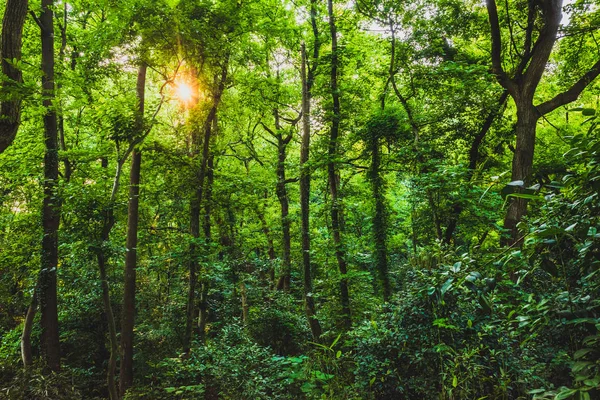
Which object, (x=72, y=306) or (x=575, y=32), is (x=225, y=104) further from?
(x=575, y=32)

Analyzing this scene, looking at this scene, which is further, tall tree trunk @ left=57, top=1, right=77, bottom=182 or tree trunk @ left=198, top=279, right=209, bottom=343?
tall tree trunk @ left=57, top=1, right=77, bottom=182

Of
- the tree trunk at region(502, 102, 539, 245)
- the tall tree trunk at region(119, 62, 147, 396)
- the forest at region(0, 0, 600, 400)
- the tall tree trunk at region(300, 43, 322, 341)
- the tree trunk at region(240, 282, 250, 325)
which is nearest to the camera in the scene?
the forest at region(0, 0, 600, 400)

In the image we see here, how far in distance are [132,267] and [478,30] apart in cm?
1119

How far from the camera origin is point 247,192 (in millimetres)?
9945

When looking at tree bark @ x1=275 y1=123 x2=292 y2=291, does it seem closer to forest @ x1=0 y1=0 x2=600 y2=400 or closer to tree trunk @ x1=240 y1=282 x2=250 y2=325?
forest @ x1=0 y1=0 x2=600 y2=400

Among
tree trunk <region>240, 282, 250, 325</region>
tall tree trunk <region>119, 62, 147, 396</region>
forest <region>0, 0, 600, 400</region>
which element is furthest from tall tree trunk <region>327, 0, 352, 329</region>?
tall tree trunk <region>119, 62, 147, 396</region>

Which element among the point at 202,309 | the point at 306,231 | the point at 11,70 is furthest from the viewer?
the point at 306,231

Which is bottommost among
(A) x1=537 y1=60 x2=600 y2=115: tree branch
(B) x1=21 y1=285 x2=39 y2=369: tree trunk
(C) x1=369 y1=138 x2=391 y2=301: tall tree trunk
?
(B) x1=21 y1=285 x2=39 y2=369: tree trunk

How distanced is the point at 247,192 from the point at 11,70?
648 centimetres

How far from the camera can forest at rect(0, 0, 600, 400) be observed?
3.94m

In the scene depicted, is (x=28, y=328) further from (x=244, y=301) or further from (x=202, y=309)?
(x=244, y=301)

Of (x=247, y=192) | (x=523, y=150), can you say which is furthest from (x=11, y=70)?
(x=523, y=150)

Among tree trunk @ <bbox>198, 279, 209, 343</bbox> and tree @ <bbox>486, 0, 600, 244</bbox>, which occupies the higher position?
tree @ <bbox>486, 0, 600, 244</bbox>

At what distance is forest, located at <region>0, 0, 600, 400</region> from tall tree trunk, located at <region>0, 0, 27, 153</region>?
26mm
